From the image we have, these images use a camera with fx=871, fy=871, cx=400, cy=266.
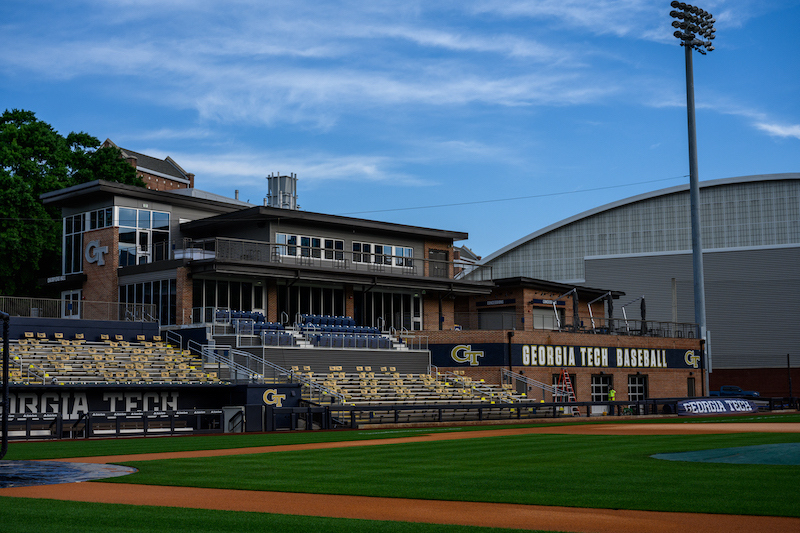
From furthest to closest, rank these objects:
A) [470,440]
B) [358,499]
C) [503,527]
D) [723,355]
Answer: [723,355] < [470,440] < [358,499] < [503,527]

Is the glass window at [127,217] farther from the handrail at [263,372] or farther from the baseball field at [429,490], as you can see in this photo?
the baseball field at [429,490]

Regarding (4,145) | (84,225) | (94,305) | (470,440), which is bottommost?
(470,440)

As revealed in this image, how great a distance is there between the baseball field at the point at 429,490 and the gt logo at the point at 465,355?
24936mm

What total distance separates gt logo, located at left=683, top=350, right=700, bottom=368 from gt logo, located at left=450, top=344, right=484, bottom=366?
18.1 m

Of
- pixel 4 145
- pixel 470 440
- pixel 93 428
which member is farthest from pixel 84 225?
pixel 470 440

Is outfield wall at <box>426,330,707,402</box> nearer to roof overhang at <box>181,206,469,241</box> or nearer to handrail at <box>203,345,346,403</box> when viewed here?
roof overhang at <box>181,206,469,241</box>

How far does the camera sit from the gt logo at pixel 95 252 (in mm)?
47031

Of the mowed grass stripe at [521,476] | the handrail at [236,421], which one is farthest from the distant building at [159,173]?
the mowed grass stripe at [521,476]

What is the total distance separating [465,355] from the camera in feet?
159

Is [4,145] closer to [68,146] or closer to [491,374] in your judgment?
[68,146]

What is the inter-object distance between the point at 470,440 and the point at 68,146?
128 ft

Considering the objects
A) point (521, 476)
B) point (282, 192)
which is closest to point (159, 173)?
point (282, 192)

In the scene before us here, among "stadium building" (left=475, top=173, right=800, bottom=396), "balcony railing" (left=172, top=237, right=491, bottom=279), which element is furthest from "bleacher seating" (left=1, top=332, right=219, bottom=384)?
"stadium building" (left=475, top=173, right=800, bottom=396)

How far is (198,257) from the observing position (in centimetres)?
4397
